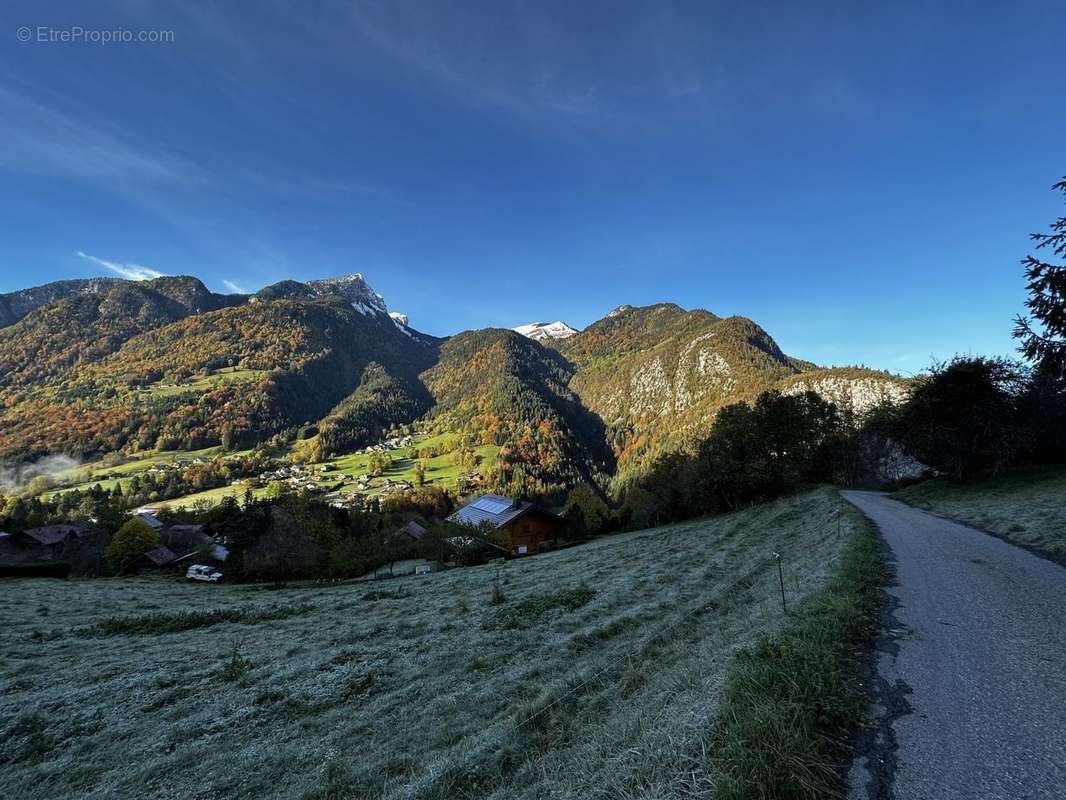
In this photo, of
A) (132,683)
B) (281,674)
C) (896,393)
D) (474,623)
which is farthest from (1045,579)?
(896,393)

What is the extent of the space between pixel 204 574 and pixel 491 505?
46100 mm

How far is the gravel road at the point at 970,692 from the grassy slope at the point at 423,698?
5.28ft

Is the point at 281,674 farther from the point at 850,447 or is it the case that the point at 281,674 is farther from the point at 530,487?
the point at 530,487

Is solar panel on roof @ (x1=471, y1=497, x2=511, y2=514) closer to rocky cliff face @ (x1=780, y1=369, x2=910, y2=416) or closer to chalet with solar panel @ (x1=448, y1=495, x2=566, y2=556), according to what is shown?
chalet with solar panel @ (x1=448, y1=495, x2=566, y2=556)

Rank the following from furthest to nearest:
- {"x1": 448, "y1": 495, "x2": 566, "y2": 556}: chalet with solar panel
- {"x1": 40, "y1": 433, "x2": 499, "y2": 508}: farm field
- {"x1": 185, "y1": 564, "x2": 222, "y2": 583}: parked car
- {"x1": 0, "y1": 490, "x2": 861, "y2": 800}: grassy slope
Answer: {"x1": 40, "y1": 433, "x2": 499, "y2": 508}: farm field < {"x1": 448, "y1": 495, "x2": 566, "y2": 556}: chalet with solar panel < {"x1": 185, "y1": 564, "x2": 222, "y2": 583}: parked car < {"x1": 0, "y1": 490, "x2": 861, "y2": 800}: grassy slope

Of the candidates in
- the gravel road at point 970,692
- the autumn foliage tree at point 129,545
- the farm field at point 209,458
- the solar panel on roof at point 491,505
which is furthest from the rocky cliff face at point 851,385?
the autumn foliage tree at point 129,545

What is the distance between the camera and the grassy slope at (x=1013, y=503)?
15.2m

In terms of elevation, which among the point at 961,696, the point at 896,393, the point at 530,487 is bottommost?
the point at 530,487

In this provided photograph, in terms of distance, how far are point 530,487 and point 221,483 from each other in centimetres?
11651

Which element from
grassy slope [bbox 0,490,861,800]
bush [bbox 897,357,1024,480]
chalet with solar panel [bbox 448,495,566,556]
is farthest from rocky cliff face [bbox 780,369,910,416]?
grassy slope [bbox 0,490,861,800]

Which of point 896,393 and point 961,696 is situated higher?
point 896,393

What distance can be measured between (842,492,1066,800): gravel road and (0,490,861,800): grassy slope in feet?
5.28

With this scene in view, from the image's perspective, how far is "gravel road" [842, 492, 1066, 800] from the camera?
367cm

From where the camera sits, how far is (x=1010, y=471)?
32156 mm
